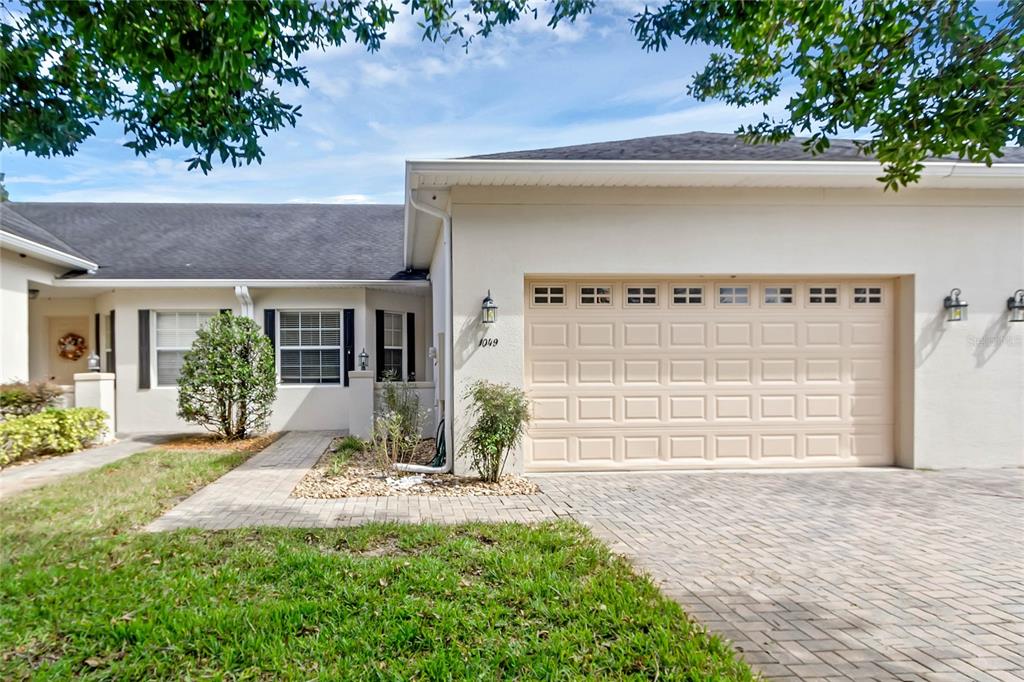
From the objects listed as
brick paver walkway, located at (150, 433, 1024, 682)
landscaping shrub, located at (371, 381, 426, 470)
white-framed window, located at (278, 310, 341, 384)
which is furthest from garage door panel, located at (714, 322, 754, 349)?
white-framed window, located at (278, 310, 341, 384)

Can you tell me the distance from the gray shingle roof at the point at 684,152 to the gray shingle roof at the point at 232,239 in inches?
215

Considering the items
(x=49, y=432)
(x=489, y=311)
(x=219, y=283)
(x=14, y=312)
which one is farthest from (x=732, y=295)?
(x=14, y=312)

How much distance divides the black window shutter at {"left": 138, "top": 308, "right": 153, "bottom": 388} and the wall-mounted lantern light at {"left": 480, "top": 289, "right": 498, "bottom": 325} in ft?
27.2

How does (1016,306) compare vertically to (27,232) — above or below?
below

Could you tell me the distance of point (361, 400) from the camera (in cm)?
1028

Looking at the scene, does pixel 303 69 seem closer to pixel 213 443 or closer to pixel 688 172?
pixel 688 172

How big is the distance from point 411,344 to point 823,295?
335 inches

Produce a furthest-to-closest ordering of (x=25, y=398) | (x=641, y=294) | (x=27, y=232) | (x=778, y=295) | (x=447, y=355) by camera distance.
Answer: (x=27, y=232), (x=25, y=398), (x=778, y=295), (x=641, y=294), (x=447, y=355)

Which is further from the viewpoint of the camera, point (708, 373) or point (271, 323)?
point (271, 323)

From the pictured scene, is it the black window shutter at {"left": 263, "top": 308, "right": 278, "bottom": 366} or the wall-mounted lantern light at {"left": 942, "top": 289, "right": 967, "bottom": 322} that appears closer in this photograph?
the wall-mounted lantern light at {"left": 942, "top": 289, "right": 967, "bottom": 322}

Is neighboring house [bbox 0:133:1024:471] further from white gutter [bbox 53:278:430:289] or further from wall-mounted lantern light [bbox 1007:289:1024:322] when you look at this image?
white gutter [bbox 53:278:430:289]

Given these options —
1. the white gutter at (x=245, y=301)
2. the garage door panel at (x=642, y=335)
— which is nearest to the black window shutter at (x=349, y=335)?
the white gutter at (x=245, y=301)

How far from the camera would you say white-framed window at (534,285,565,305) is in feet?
25.1

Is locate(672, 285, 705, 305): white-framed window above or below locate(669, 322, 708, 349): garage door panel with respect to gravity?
above
